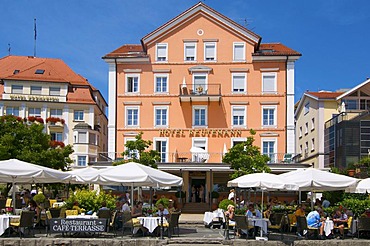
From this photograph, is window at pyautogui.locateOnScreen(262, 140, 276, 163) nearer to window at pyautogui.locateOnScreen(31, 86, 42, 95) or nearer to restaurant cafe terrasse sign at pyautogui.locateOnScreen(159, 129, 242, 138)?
restaurant cafe terrasse sign at pyautogui.locateOnScreen(159, 129, 242, 138)

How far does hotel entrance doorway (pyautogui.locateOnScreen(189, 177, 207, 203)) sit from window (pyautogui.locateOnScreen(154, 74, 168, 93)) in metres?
7.20

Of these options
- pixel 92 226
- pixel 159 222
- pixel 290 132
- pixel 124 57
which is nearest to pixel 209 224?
pixel 159 222

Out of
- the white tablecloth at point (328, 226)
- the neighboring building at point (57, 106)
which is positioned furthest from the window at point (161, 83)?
the white tablecloth at point (328, 226)

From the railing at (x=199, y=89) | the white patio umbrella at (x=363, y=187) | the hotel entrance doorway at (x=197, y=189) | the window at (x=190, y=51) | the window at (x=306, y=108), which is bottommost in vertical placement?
the hotel entrance doorway at (x=197, y=189)

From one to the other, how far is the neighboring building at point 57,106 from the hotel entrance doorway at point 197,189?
15.8 m

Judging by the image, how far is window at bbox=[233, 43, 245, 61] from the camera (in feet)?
132

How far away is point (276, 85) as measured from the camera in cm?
3984

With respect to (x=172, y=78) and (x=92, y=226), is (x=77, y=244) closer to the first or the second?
(x=92, y=226)

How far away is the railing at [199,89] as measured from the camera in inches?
1555

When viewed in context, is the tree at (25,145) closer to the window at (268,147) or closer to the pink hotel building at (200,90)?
the pink hotel building at (200,90)

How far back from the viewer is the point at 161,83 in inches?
1590

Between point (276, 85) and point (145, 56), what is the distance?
10.3 m

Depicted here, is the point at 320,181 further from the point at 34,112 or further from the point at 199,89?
the point at 34,112

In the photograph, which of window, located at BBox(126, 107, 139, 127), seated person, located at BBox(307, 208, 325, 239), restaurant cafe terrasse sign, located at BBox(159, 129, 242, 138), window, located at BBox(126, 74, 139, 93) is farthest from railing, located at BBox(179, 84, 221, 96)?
seated person, located at BBox(307, 208, 325, 239)
